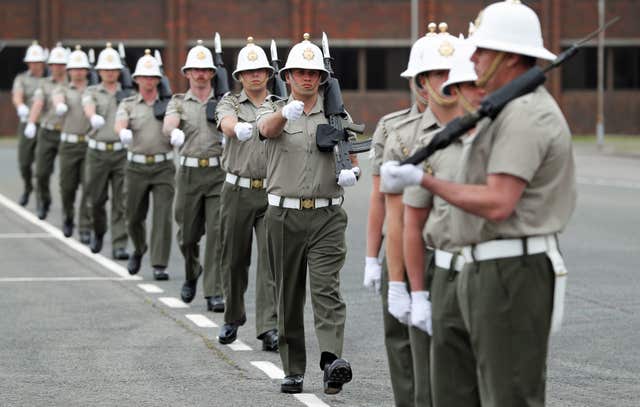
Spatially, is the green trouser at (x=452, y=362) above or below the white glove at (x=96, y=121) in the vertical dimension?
below

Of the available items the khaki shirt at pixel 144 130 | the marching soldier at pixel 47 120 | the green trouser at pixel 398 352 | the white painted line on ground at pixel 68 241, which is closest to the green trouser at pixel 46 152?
the marching soldier at pixel 47 120

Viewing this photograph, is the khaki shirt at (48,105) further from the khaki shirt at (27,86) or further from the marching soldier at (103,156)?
the marching soldier at (103,156)

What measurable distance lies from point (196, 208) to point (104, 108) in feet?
16.8

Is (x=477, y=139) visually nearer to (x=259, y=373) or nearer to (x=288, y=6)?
(x=259, y=373)

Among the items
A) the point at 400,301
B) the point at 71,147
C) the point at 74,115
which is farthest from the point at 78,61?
the point at 400,301

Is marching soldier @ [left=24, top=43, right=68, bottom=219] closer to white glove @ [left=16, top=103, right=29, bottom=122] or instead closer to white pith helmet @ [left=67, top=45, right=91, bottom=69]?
white glove @ [left=16, top=103, right=29, bottom=122]

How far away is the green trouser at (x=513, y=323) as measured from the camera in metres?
5.91

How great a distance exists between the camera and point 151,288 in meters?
15.2

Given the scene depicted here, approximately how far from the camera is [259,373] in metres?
10.4

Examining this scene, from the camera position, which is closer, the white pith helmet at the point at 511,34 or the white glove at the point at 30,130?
the white pith helmet at the point at 511,34

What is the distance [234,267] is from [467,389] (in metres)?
5.42

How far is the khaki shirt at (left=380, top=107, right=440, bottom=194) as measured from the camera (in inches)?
308

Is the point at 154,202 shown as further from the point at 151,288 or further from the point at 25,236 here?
the point at 25,236

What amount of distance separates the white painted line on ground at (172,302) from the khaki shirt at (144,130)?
7.57ft
